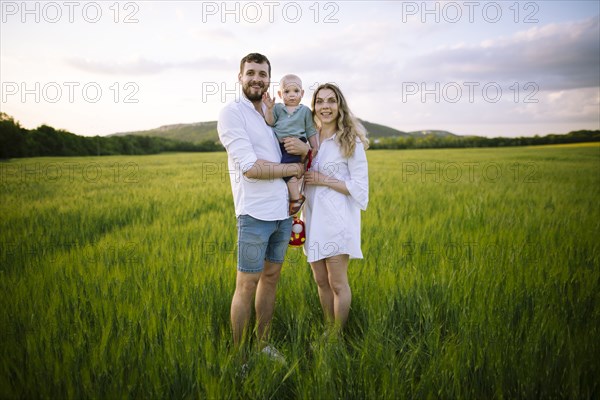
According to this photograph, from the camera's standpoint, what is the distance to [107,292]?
2.74m

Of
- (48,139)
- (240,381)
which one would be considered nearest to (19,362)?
(240,381)

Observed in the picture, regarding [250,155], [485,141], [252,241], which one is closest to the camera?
[250,155]

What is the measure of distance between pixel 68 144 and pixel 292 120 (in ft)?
110

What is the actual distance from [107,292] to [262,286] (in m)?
1.32

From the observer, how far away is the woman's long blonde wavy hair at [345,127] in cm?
245

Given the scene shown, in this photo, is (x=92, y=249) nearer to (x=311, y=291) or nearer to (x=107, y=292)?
(x=107, y=292)

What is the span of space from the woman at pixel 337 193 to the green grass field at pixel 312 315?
378mm

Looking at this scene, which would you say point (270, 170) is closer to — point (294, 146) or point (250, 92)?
point (294, 146)

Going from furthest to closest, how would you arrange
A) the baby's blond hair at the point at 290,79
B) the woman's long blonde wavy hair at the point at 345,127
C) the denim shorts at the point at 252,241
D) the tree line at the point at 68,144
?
1. the tree line at the point at 68,144
2. the baby's blond hair at the point at 290,79
3. the woman's long blonde wavy hair at the point at 345,127
4. the denim shorts at the point at 252,241

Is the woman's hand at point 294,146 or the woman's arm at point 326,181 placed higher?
the woman's hand at point 294,146

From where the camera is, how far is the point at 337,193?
2529 mm
